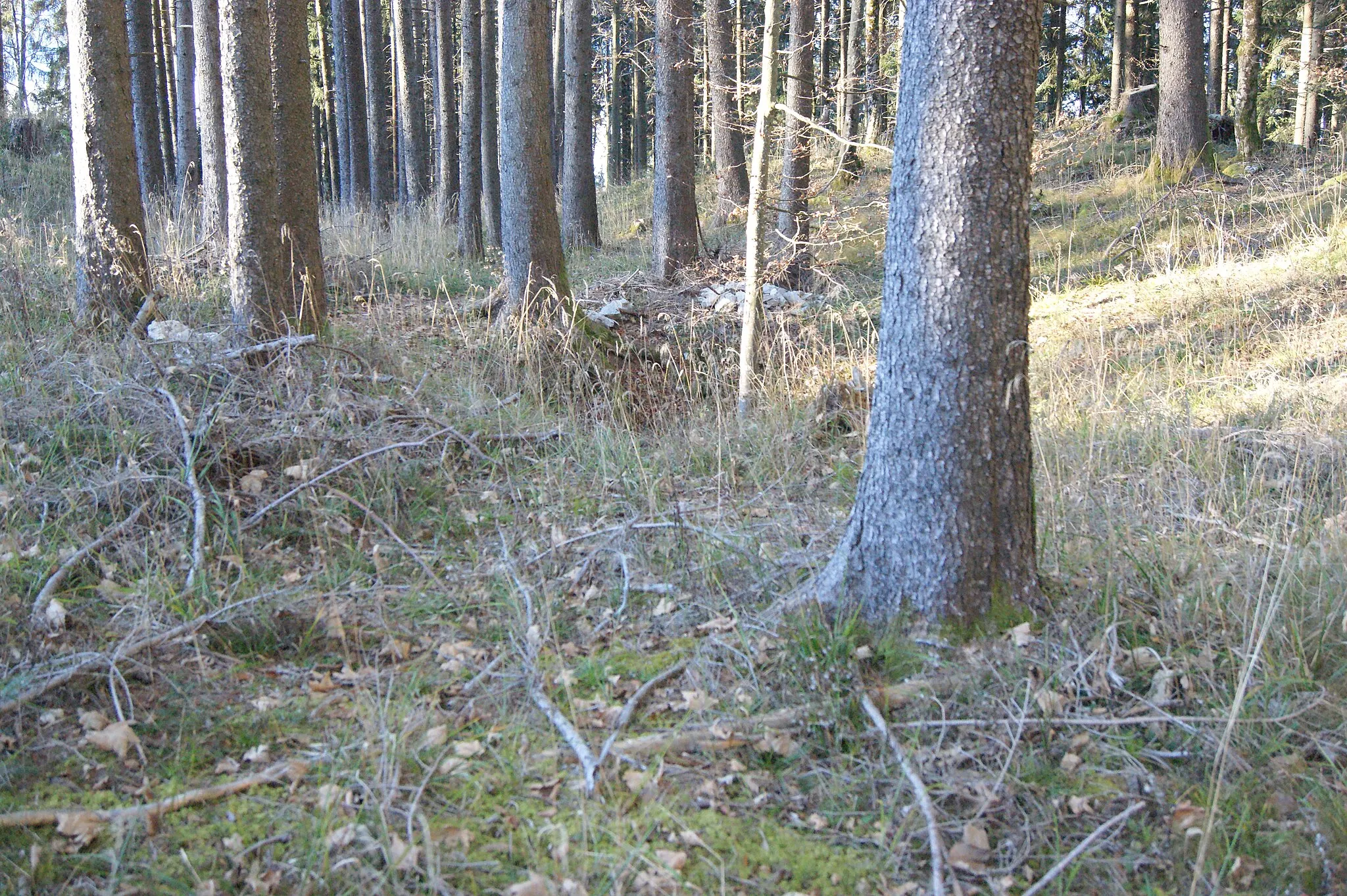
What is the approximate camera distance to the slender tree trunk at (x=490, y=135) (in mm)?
14078

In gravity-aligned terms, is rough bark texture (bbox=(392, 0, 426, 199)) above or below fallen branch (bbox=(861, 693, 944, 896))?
above

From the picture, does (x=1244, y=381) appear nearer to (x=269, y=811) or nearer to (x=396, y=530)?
(x=396, y=530)

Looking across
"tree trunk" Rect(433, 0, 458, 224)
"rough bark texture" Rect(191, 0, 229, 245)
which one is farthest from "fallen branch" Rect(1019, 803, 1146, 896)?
"tree trunk" Rect(433, 0, 458, 224)

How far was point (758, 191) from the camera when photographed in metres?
6.18

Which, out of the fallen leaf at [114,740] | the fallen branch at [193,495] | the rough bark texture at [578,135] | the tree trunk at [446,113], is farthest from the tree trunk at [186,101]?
the fallen leaf at [114,740]

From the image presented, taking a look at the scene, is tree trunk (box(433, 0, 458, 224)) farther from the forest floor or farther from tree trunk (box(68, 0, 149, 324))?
the forest floor

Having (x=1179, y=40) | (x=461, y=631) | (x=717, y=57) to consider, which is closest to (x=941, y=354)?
(x=461, y=631)

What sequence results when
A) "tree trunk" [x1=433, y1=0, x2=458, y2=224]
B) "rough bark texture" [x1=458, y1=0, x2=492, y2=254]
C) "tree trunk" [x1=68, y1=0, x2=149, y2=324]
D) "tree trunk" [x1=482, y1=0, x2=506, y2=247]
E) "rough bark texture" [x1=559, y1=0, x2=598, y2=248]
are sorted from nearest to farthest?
1. "tree trunk" [x1=68, y1=0, x2=149, y2=324]
2. "rough bark texture" [x1=458, y1=0, x2=492, y2=254]
3. "rough bark texture" [x1=559, y1=0, x2=598, y2=248]
4. "tree trunk" [x1=482, y1=0, x2=506, y2=247]
5. "tree trunk" [x1=433, y1=0, x2=458, y2=224]

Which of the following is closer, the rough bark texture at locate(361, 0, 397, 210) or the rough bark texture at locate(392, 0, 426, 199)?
the rough bark texture at locate(392, 0, 426, 199)

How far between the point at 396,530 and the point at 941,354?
2.66 m

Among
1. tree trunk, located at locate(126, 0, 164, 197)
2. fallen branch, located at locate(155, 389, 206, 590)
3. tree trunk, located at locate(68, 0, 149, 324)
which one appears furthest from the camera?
tree trunk, located at locate(126, 0, 164, 197)

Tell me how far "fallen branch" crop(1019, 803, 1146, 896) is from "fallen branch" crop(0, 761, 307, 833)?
2.01m

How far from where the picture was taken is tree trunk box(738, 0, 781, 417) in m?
6.04

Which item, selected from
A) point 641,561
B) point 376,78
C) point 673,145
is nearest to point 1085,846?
point 641,561
